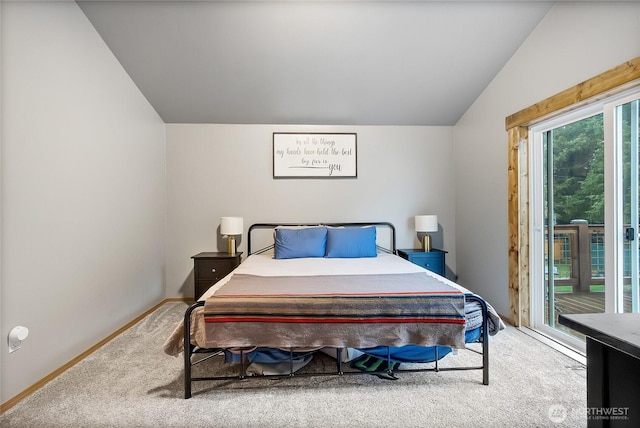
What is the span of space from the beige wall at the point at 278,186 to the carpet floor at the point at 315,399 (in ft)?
6.08

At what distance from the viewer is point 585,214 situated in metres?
2.45

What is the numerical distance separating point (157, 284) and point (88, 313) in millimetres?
1200

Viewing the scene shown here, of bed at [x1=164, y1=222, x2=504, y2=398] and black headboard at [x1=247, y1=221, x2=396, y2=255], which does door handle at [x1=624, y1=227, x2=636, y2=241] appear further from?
black headboard at [x1=247, y1=221, x2=396, y2=255]

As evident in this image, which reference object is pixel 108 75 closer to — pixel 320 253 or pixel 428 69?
pixel 320 253

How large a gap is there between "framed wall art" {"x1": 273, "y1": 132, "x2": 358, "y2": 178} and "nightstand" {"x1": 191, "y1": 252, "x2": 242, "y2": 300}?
1.30 m

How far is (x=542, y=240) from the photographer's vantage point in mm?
2861

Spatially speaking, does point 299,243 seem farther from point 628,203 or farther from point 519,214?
point 628,203

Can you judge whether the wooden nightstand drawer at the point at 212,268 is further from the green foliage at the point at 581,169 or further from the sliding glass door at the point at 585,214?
the green foliage at the point at 581,169

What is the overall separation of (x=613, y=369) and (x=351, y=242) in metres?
2.68

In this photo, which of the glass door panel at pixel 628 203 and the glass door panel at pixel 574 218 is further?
the glass door panel at pixel 574 218

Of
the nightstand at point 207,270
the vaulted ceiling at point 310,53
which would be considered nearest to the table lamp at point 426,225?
the vaulted ceiling at point 310,53

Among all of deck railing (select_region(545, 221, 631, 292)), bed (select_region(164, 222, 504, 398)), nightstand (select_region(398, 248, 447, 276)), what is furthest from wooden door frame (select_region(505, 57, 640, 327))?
bed (select_region(164, 222, 504, 398))

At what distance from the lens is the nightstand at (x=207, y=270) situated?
135 inches

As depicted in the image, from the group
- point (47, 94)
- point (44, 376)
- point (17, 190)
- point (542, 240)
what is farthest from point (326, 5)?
point (44, 376)
